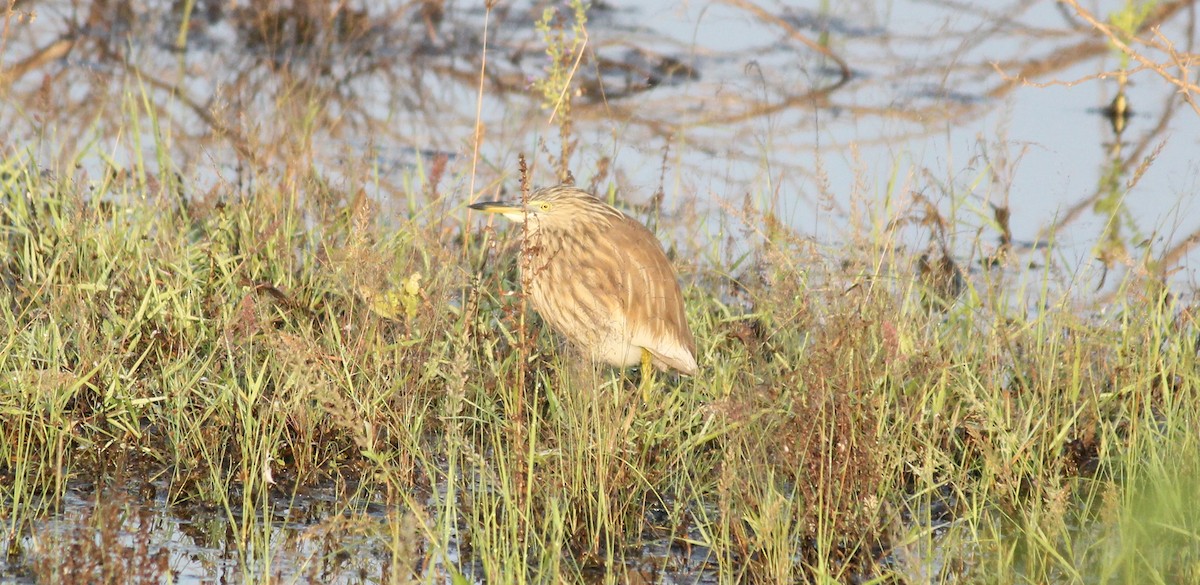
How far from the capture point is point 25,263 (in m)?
4.23

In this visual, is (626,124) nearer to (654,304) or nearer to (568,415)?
(654,304)

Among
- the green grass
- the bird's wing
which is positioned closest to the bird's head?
the bird's wing

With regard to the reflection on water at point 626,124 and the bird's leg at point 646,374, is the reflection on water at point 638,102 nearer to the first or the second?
the reflection on water at point 626,124

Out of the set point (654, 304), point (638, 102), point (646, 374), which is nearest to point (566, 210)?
point (654, 304)

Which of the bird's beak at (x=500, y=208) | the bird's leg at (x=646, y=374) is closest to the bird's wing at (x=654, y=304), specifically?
the bird's leg at (x=646, y=374)

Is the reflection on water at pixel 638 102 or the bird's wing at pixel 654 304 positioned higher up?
the reflection on water at pixel 638 102

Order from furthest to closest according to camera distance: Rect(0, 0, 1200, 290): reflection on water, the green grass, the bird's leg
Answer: Rect(0, 0, 1200, 290): reflection on water → the bird's leg → the green grass

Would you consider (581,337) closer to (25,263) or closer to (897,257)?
(897,257)

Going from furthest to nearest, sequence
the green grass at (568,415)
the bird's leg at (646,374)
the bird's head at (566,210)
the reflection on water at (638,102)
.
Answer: the reflection on water at (638,102) < the bird's head at (566,210) < the bird's leg at (646,374) < the green grass at (568,415)

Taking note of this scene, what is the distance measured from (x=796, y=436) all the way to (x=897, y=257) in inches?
53.3

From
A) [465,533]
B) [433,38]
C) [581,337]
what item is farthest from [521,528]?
[433,38]

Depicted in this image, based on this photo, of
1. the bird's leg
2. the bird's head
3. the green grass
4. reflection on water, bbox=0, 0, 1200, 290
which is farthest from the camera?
reflection on water, bbox=0, 0, 1200, 290

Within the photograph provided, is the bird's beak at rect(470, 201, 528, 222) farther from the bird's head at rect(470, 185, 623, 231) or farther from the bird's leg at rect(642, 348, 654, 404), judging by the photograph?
the bird's leg at rect(642, 348, 654, 404)

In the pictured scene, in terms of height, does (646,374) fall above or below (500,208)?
below
